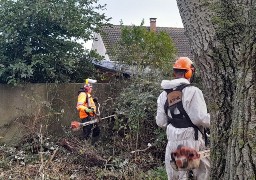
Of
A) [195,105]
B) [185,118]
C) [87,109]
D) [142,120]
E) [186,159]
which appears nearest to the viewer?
[186,159]

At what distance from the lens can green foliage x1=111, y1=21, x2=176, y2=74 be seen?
9898mm

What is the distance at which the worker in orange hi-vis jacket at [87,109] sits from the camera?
9078mm

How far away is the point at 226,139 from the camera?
9.50ft

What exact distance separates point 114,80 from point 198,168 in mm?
5070

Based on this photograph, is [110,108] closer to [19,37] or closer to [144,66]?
[144,66]

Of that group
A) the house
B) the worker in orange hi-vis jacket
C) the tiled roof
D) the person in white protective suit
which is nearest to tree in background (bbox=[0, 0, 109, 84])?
the house

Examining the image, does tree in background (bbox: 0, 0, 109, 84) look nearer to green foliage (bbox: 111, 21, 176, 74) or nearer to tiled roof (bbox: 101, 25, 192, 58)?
green foliage (bbox: 111, 21, 176, 74)

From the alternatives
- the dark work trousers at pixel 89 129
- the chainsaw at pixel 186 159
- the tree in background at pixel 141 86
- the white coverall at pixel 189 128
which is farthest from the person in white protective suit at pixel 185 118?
the dark work trousers at pixel 89 129

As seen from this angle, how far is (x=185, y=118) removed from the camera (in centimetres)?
524

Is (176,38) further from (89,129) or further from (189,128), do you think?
(189,128)

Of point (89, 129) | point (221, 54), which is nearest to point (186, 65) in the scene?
point (221, 54)

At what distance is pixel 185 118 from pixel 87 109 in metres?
4.07

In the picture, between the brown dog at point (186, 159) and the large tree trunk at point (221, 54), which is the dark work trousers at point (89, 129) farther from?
the large tree trunk at point (221, 54)

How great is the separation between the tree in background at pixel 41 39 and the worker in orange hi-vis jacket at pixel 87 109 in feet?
3.71
